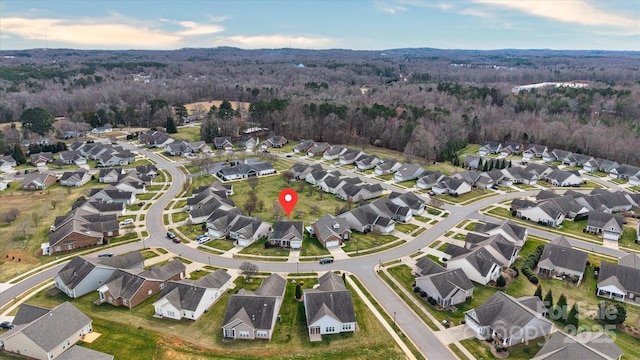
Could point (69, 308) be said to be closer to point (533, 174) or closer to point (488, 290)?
point (488, 290)

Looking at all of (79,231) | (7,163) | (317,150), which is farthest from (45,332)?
(317,150)

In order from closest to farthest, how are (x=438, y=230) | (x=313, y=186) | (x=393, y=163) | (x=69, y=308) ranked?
(x=69, y=308)
(x=438, y=230)
(x=313, y=186)
(x=393, y=163)

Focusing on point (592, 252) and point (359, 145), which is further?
point (359, 145)

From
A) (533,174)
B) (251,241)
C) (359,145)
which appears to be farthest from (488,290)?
(359,145)

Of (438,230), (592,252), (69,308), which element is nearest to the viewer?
(69,308)

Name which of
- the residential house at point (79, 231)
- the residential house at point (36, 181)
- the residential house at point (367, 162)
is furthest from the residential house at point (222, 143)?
the residential house at point (79, 231)

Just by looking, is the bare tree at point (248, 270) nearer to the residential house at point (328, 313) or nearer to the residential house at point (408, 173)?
the residential house at point (328, 313)
